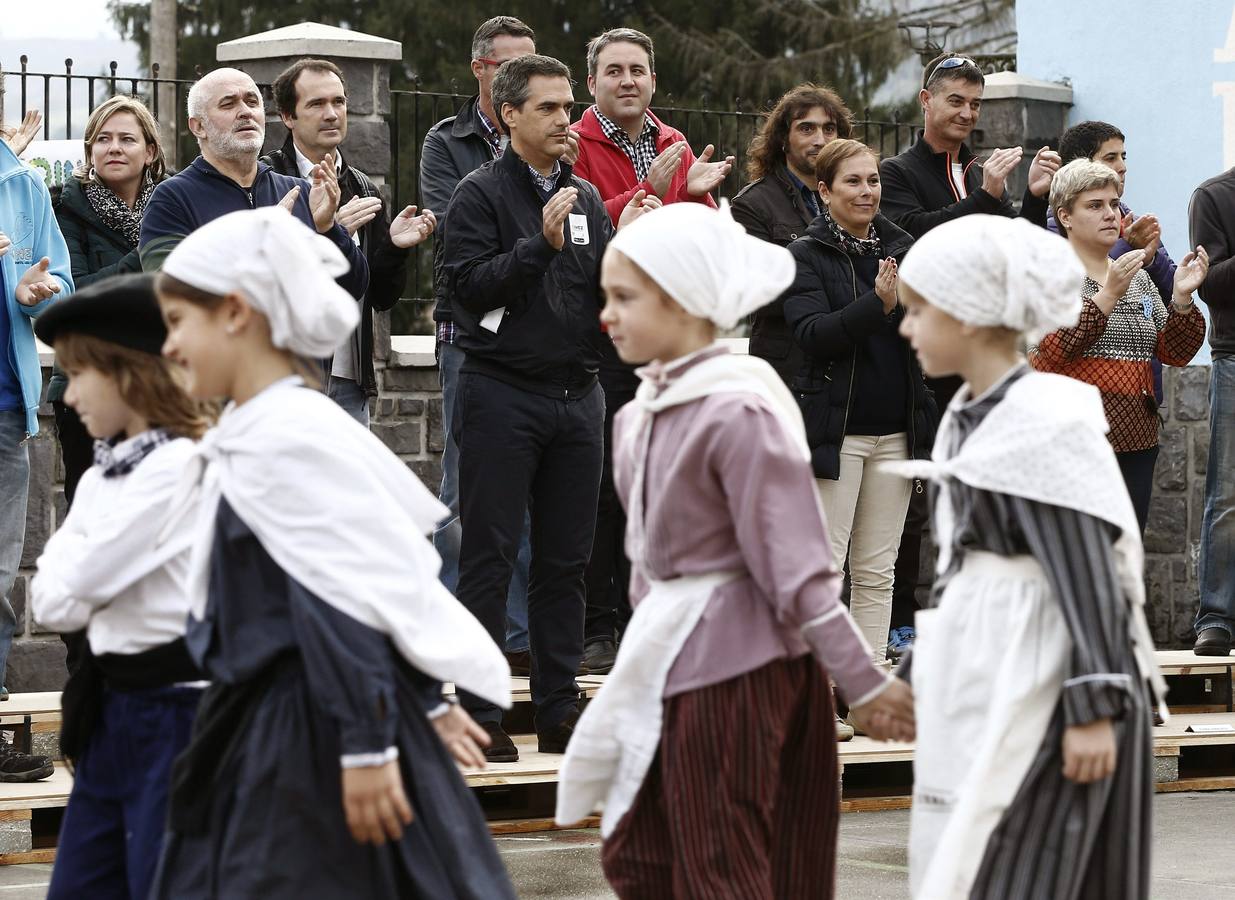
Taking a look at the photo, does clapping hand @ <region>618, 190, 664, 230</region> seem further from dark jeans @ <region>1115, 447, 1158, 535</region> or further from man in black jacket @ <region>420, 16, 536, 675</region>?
dark jeans @ <region>1115, 447, 1158, 535</region>

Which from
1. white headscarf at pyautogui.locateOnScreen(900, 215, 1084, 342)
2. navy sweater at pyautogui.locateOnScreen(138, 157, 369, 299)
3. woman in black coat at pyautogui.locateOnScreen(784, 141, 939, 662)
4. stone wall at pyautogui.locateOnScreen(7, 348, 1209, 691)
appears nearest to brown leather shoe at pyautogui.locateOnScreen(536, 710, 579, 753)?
woman in black coat at pyautogui.locateOnScreen(784, 141, 939, 662)

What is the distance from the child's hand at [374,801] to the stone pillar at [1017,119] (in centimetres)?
775

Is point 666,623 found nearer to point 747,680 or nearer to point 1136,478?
point 747,680

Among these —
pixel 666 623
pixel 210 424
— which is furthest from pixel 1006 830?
pixel 210 424

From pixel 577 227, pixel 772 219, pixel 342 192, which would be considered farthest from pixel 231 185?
pixel 772 219

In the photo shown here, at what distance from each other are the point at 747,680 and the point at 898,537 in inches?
135

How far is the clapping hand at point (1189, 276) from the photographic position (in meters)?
7.41

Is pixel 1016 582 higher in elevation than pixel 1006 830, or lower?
higher

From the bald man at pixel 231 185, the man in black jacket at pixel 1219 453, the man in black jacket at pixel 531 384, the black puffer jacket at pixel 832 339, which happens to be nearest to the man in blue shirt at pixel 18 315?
the bald man at pixel 231 185

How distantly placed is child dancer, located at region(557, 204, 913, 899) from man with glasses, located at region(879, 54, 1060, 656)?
398 centimetres

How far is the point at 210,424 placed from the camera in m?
3.94

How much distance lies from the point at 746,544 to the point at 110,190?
412 centimetres

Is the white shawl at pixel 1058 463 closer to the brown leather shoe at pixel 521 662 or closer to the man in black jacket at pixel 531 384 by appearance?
the man in black jacket at pixel 531 384

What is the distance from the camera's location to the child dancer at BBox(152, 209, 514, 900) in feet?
10.7
